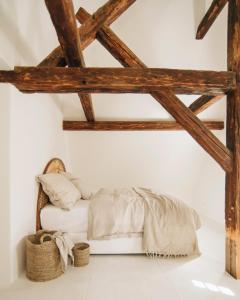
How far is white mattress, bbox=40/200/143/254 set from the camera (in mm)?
2951

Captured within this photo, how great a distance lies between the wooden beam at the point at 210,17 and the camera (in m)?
3.01

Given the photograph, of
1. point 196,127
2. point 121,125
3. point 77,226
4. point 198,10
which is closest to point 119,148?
point 121,125

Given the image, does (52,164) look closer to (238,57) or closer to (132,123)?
(132,123)

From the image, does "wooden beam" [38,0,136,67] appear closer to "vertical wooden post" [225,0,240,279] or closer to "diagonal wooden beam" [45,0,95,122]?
"diagonal wooden beam" [45,0,95,122]

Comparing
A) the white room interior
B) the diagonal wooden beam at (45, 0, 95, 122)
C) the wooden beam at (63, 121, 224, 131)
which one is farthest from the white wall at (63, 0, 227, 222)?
the diagonal wooden beam at (45, 0, 95, 122)

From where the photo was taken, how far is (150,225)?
2953 mm

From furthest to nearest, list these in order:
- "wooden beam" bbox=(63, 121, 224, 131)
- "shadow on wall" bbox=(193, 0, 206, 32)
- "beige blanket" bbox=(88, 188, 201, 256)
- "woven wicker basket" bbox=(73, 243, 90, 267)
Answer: "wooden beam" bbox=(63, 121, 224, 131), "shadow on wall" bbox=(193, 0, 206, 32), "beige blanket" bbox=(88, 188, 201, 256), "woven wicker basket" bbox=(73, 243, 90, 267)

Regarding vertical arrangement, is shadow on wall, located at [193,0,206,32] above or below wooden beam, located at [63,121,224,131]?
above

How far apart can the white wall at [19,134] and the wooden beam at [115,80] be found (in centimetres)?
22

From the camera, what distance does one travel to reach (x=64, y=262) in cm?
255

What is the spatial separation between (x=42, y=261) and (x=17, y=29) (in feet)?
7.38

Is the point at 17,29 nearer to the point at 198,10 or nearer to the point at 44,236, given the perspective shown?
the point at 44,236

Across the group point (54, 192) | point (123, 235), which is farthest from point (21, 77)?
point (123, 235)

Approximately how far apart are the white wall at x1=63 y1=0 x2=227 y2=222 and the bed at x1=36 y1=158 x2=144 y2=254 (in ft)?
6.95
